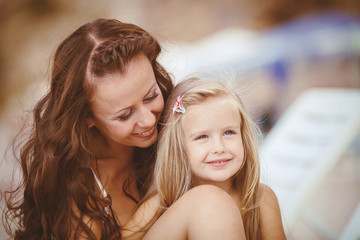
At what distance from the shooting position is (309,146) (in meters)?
2.65

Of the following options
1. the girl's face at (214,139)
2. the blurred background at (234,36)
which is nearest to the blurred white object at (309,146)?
the girl's face at (214,139)

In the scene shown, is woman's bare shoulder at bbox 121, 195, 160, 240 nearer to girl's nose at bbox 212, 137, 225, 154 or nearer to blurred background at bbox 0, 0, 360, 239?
girl's nose at bbox 212, 137, 225, 154

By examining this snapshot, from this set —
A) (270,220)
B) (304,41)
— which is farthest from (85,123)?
(304,41)

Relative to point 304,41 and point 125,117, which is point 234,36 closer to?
point 304,41

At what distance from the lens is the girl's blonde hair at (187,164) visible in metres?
1.51

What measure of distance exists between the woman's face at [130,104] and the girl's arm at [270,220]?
51 cm

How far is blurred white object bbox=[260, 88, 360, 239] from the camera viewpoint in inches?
91.7

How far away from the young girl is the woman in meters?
0.09

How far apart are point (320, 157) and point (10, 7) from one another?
15.8 feet

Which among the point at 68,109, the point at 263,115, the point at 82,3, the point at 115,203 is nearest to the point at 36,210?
the point at 115,203

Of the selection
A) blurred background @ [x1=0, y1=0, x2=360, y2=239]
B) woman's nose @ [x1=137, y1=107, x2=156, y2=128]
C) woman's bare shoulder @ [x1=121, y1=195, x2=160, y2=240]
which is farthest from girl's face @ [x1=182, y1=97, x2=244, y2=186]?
blurred background @ [x1=0, y1=0, x2=360, y2=239]

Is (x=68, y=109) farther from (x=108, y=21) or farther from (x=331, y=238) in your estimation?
(x=331, y=238)

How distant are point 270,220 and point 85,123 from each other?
0.83 metres

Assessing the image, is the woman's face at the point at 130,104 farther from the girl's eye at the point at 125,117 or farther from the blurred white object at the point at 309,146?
the blurred white object at the point at 309,146
